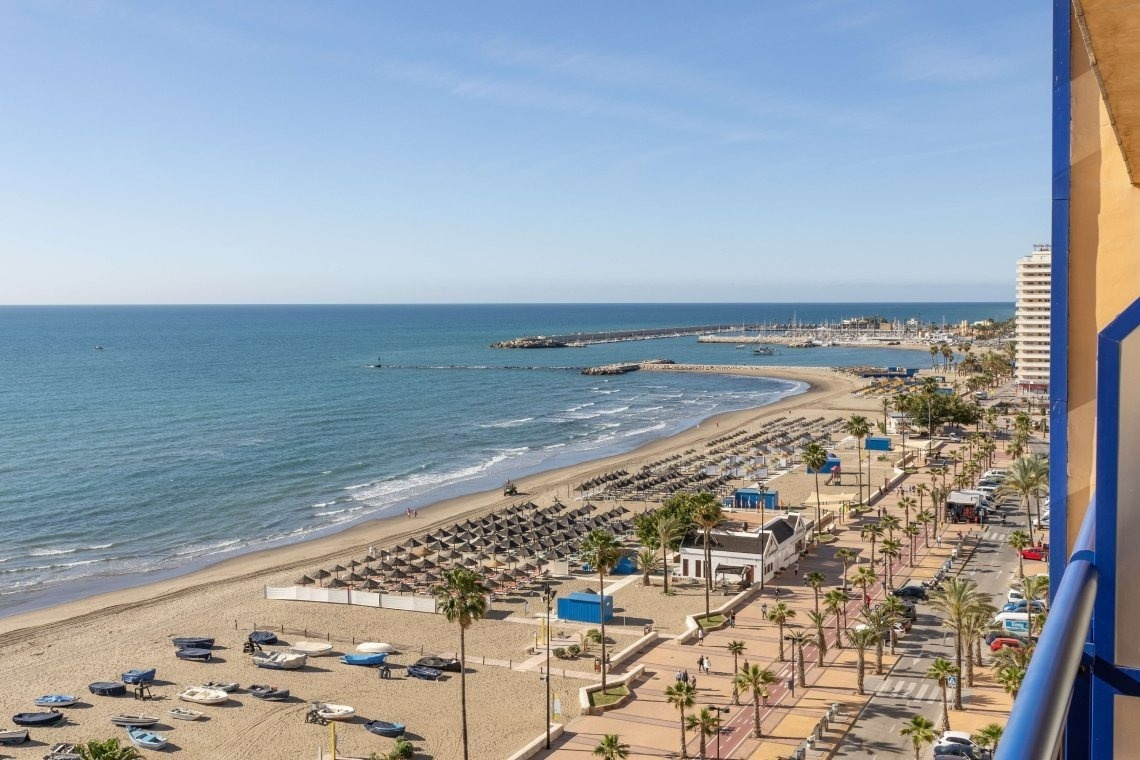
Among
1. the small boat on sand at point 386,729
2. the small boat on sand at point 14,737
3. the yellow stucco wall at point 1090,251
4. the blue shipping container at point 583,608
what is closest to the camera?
the yellow stucco wall at point 1090,251

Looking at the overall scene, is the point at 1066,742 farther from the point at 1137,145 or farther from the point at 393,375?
the point at 393,375

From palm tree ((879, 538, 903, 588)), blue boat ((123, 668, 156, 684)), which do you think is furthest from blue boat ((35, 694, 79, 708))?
palm tree ((879, 538, 903, 588))

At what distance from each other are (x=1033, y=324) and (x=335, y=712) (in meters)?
108

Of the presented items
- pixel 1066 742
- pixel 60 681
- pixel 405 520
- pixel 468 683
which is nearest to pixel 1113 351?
pixel 1066 742

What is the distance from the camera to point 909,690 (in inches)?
1288

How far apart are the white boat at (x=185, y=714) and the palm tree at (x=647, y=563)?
22.9m

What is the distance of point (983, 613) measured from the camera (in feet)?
103

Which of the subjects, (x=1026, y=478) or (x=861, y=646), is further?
(x=1026, y=478)

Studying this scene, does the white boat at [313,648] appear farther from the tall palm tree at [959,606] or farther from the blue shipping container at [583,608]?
the tall palm tree at [959,606]

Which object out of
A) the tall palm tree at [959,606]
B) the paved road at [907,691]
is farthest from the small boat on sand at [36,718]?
the tall palm tree at [959,606]

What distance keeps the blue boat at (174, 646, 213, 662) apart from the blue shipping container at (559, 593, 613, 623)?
15762 millimetres

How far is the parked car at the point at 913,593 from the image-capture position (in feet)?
140

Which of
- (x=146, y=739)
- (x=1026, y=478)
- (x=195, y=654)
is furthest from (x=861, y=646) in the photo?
(x=195, y=654)

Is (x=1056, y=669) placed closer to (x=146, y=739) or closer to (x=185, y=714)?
(x=146, y=739)
